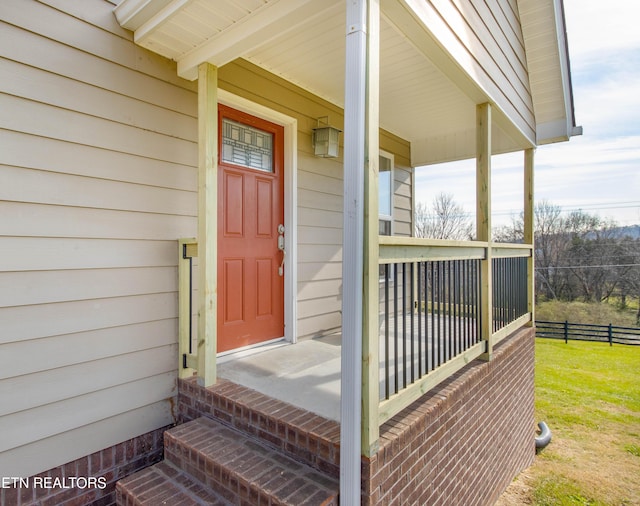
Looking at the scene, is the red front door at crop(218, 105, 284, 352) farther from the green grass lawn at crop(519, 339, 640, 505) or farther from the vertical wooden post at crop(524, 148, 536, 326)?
the green grass lawn at crop(519, 339, 640, 505)

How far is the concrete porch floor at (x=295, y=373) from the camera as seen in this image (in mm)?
2127

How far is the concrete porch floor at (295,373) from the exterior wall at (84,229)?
0.53 meters

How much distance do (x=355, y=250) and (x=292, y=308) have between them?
2.02 m

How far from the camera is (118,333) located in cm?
221

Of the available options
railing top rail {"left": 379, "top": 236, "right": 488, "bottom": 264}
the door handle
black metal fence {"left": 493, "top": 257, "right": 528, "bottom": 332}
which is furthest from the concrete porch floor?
black metal fence {"left": 493, "top": 257, "right": 528, "bottom": 332}

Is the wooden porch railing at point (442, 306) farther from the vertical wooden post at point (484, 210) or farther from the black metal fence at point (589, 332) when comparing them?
the black metal fence at point (589, 332)

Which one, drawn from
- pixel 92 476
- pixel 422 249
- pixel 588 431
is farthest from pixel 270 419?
pixel 588 431

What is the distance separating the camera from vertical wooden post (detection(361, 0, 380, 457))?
156 centimetres

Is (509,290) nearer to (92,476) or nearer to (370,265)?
(370,265)

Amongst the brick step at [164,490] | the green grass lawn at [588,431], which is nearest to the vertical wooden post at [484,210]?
the green grass lawn at [588,431]

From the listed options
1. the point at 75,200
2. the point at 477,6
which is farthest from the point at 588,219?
the point at 75,200

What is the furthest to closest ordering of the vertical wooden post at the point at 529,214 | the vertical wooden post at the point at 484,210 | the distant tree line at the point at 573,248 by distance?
the distant tree line at the point at 573,248, the vertical wooden post at the point at 529,214, the vertical wooden post at the point at 484,210

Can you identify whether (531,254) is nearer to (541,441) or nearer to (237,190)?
(541,441)

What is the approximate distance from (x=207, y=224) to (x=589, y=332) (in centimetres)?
1543
